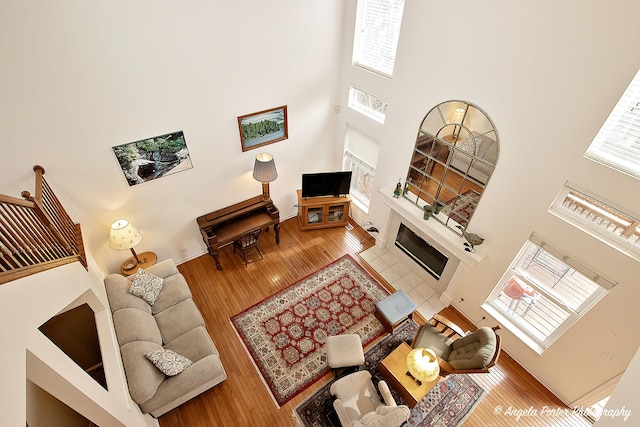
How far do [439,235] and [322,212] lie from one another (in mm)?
2513

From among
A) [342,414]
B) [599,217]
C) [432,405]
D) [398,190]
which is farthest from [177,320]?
[599,217]

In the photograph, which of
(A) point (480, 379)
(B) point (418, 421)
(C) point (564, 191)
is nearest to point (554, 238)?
(C) point (564, 191)

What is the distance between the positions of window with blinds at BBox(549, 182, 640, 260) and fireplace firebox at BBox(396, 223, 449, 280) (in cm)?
190

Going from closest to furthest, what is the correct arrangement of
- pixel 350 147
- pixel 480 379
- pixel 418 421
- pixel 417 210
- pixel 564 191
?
pixel 564 191
pixel 418 421
pixel 480 379
pixel 417 210
pixel 350 147

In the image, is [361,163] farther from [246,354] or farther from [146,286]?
[146,286]

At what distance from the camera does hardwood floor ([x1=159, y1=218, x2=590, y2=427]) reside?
407 centimetres

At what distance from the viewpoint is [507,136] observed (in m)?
3.67

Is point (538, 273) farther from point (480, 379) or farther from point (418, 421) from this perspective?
point (418, 421)

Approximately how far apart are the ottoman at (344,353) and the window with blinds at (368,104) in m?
3.53

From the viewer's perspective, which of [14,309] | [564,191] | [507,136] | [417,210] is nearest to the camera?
[14,309]

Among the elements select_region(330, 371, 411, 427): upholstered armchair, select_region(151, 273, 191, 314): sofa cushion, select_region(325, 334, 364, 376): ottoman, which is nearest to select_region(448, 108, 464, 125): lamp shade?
select_region(325, 334, 364, 376): ottoman

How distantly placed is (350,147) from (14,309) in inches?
212

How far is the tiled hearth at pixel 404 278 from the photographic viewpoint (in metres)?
5.35

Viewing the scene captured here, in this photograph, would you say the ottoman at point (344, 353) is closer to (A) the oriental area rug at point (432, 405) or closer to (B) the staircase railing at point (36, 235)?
(A) the oriental area rug at point (432, 405)
